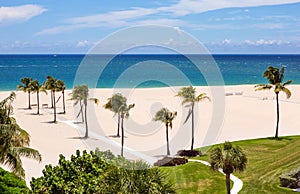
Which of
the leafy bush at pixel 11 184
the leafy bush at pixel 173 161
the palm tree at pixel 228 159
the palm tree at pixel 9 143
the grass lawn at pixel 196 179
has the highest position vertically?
the palm tree at pixel 9 143

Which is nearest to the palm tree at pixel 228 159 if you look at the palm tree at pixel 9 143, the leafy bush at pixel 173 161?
the leafy bush at pixel 173 161

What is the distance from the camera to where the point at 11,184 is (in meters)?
19.1

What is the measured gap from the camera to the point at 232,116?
5553 centimetres

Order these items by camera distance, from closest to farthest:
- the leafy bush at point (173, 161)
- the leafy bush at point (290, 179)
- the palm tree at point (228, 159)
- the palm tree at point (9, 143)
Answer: the palm tree at point (9, 143) → the palm tree at point (228, 159) → the leafy bush at point (290, 179) → the leafy bush at point (173, 161)

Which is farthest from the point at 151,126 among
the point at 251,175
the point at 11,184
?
the point at 11,184

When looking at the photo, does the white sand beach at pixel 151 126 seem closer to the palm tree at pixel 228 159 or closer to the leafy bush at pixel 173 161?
the leafy bush at pixel 173 161

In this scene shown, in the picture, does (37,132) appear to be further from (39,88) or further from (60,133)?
(39,88)

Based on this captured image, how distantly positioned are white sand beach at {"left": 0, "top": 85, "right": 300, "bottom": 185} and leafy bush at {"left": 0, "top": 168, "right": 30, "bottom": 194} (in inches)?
314

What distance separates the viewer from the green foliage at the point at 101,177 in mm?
13656

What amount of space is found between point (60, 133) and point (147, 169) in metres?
33.1

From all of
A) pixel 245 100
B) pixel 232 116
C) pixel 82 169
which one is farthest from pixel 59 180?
pixel 245 100

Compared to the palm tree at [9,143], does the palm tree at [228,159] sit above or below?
below

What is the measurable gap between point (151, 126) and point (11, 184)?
13.3 m

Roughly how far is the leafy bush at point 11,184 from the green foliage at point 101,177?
5.20 ft
